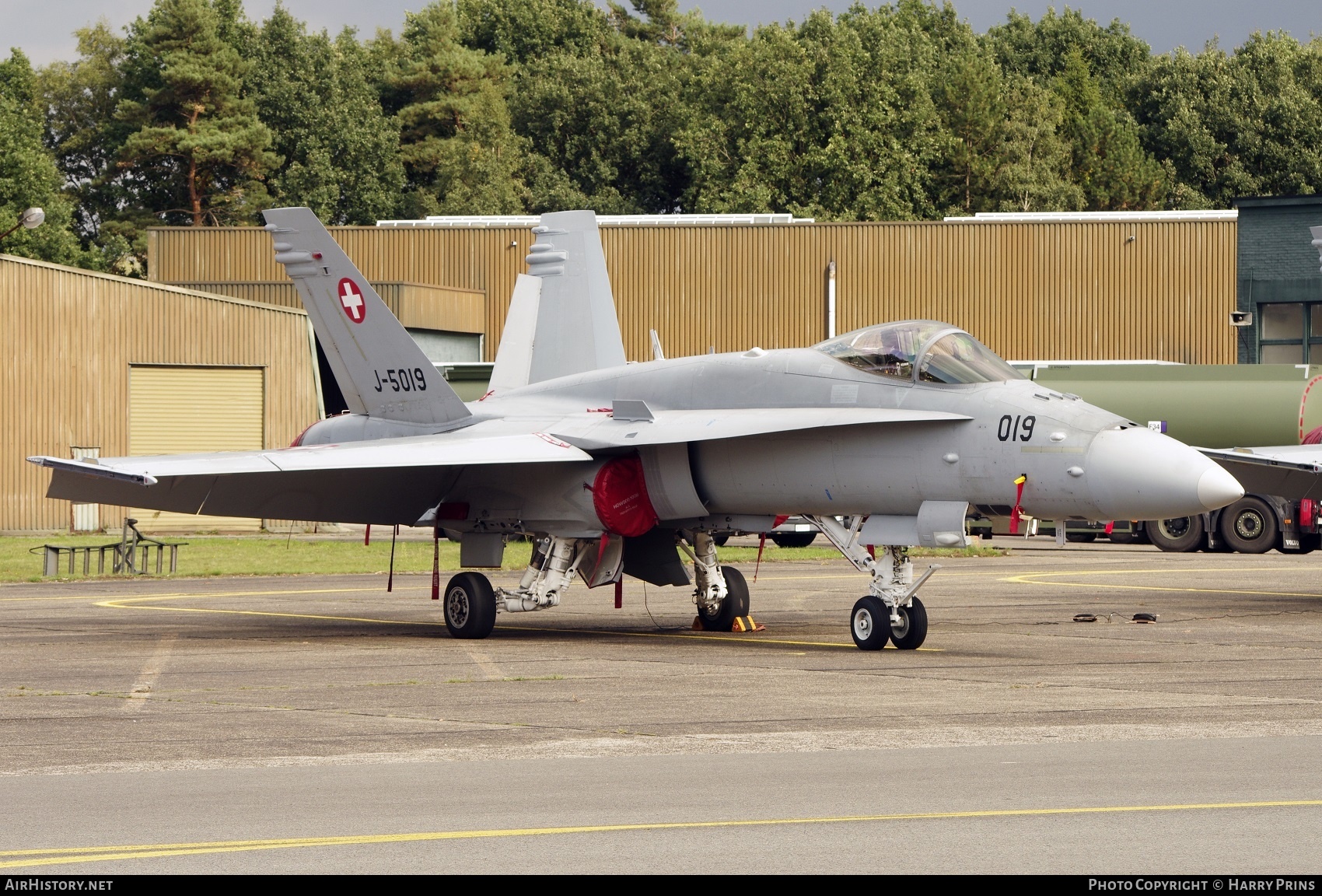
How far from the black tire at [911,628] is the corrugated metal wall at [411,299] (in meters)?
33.9

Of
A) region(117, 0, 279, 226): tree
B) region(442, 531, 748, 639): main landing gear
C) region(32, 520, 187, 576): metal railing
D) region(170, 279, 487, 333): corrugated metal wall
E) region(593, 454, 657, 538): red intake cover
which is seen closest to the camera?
region(593, 454, 657, 538): red intake cover

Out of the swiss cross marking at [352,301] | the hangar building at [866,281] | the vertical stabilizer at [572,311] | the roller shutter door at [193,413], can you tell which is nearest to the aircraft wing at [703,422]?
the swiss cross marking at [352,301]

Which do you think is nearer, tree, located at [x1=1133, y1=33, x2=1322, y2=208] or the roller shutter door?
the roller shutter door

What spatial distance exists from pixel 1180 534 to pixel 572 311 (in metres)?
17.1

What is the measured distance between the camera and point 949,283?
2007 inches

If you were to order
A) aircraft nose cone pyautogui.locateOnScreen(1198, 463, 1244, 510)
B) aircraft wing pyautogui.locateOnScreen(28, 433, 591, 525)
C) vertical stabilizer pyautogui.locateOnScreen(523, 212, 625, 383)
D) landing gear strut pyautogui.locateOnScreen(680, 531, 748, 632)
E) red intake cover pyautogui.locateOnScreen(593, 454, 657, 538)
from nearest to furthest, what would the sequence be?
aircraft nose cone pyautogui.locateOnScreen(1198, 463, 1244, 510) < aircraft wing pyautogui.locateOnScreen(28, 433, 591, 525) < red intake cover pyautogui.locateOnScreen(593, 454, 657, 538) < landing gear strut pyautogui.locateOnScreen(680, 531, 748, 632) < vertical stabilizer pyautogui.locateOnScreen(523, 212, 625, 383)

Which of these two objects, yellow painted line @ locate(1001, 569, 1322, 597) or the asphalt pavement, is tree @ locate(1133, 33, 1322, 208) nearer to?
yellow painted line @ locate(1001, 569, 1322, 597)

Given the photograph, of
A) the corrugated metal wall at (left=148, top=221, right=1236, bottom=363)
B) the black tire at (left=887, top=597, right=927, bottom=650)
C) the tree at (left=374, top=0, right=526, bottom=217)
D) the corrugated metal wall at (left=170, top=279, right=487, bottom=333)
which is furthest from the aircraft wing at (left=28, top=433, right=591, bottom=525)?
the tree at (left=374, top=0, right=526, bottom=217)

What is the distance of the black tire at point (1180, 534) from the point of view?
3381cm

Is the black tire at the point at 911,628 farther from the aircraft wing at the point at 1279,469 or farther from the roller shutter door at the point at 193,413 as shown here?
the roller shutter door at the point at 193,413

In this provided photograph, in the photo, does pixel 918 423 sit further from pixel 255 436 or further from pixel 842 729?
pixel 255 436

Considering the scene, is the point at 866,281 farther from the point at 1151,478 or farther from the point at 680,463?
the point at 1151,478

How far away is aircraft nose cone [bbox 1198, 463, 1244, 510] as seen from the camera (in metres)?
13.8

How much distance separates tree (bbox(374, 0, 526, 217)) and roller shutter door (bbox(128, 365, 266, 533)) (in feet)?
130
